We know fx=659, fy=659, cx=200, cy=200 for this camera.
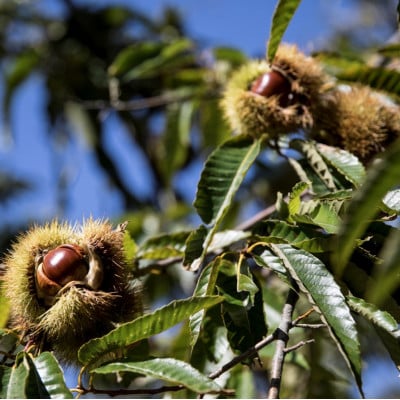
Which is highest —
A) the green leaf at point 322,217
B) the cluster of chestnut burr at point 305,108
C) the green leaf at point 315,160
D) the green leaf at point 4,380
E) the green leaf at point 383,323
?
the cluster of chestnut burr at point 305,108

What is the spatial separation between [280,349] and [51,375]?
1.21 ft

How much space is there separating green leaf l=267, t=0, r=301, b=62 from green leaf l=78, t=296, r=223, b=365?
652mm

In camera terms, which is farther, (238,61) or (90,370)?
(238,61)

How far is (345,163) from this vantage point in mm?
1442

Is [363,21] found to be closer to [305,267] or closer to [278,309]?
[278,309]

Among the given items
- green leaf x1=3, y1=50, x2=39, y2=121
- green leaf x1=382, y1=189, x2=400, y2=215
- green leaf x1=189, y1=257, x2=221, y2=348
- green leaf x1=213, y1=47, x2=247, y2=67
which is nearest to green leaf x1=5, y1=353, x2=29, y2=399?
green leaf x1=189, y1=257, x2=221, y2=348

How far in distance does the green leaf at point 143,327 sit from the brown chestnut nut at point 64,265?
16 centimetres

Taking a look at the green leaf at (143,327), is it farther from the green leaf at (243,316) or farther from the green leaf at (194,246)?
the green leaf at (194,246)

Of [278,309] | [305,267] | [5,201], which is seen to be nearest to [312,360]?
[278,309]

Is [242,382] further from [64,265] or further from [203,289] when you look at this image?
[64,265]

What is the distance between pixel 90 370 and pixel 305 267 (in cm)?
41

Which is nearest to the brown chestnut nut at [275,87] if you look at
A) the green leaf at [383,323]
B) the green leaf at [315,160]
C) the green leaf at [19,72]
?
the green leaf at [315,160]

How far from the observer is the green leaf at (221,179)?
1.39m

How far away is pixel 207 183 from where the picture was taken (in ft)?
4.80
